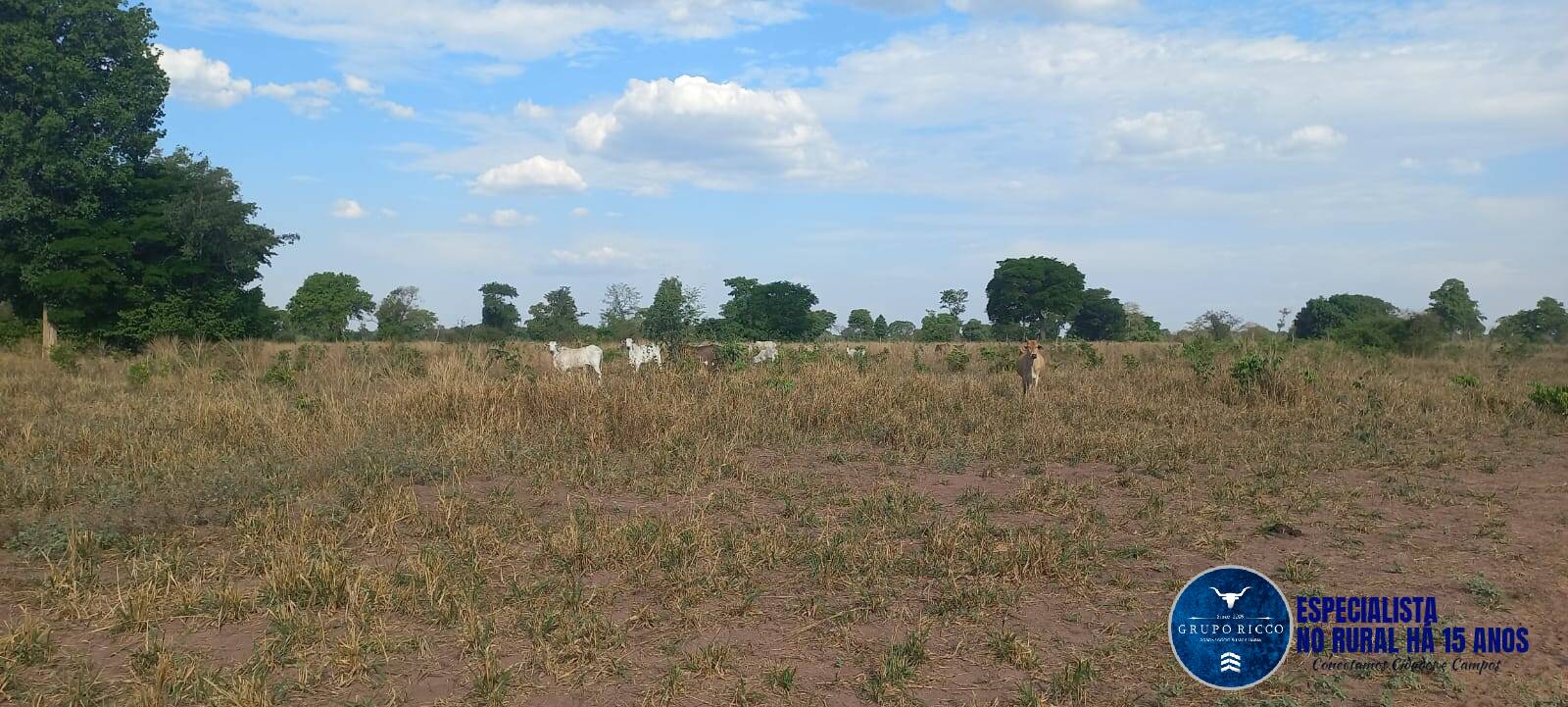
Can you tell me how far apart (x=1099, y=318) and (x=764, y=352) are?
44.9 m

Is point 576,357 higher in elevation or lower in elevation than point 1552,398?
higher

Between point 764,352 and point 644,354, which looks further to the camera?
point 764,352

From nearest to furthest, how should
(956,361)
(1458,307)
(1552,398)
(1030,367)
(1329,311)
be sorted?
(1552,398) → (1030,367) → (956,361) → (1458,307) → (1329,311)

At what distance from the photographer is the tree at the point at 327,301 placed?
137ft

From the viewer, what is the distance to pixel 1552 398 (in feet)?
31.0

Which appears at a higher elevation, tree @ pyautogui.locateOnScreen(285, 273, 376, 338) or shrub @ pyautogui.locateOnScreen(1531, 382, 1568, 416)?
tree @ pyautogui.locateOnScreen(285, 273, 376, 338)

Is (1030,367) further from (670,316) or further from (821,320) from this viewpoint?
(821,320)

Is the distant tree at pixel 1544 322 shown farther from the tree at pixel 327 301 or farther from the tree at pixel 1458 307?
the tree at pixel 327 301

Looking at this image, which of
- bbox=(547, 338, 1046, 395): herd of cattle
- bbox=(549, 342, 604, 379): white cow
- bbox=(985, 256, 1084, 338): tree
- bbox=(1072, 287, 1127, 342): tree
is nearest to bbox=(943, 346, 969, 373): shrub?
bbox=(547, 338, 1046, 395): herd of cattle

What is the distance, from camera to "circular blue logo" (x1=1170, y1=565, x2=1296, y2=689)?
350 cm

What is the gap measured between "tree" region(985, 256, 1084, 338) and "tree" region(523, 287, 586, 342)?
2460cm

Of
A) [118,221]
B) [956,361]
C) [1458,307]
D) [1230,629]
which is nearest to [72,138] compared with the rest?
[118,221]

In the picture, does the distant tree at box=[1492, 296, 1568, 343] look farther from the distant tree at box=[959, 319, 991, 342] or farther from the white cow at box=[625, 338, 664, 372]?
the white cow at box=[625, 338, 664, 372]

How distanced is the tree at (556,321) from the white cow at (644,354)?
3.91m
